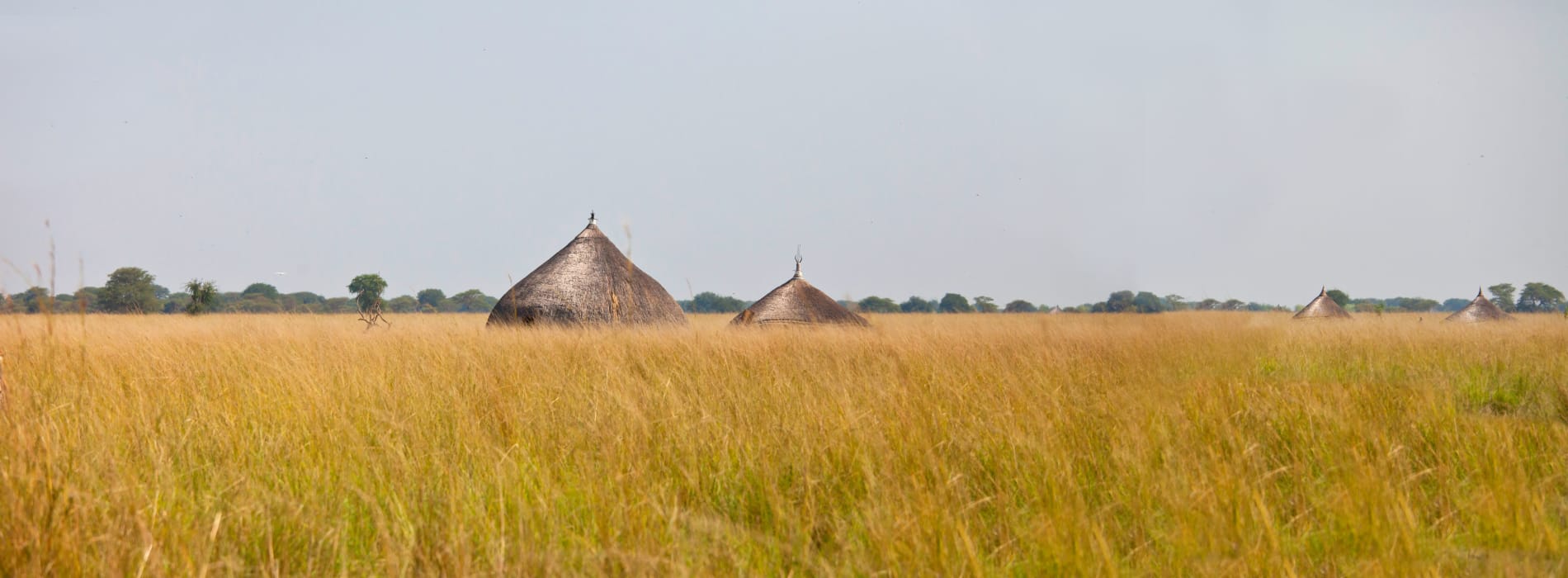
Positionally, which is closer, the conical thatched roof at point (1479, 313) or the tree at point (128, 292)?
the conical thatched roof at point (1479, 313)

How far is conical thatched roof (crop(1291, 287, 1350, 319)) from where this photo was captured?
1714 centimetres

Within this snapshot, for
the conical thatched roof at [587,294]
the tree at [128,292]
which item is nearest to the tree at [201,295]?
the tree at [128,292]

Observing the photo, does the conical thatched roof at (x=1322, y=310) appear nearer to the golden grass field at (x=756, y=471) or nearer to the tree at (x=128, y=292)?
the golden grass field at (x=756, y=471)

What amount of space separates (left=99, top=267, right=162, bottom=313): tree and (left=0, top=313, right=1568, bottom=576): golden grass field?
93.7 feet

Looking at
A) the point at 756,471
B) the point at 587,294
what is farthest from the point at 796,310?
the point at 756,471

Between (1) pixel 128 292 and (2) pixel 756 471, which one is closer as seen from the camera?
(2) pixel 756 471

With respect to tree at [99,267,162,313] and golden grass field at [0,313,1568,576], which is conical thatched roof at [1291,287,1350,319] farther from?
tree at [99,267,162,313]

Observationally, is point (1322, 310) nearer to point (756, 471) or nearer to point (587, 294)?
point (587, 294)

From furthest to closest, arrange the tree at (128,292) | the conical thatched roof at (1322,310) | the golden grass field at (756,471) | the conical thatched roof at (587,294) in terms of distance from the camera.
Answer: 1. the tree at (128,292)
2. the conical thatched roof at (1322,310)
3. the conical thatched roof at (587,294)
4. the golden grass field at (756,471)

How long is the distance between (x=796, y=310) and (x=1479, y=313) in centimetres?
1470

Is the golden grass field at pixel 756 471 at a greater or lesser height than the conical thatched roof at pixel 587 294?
lesser

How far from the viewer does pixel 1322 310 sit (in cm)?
1747

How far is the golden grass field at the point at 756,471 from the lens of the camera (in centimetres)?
198

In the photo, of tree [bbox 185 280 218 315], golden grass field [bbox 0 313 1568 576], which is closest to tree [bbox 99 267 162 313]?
tree [bbox 185 280 218 315]
